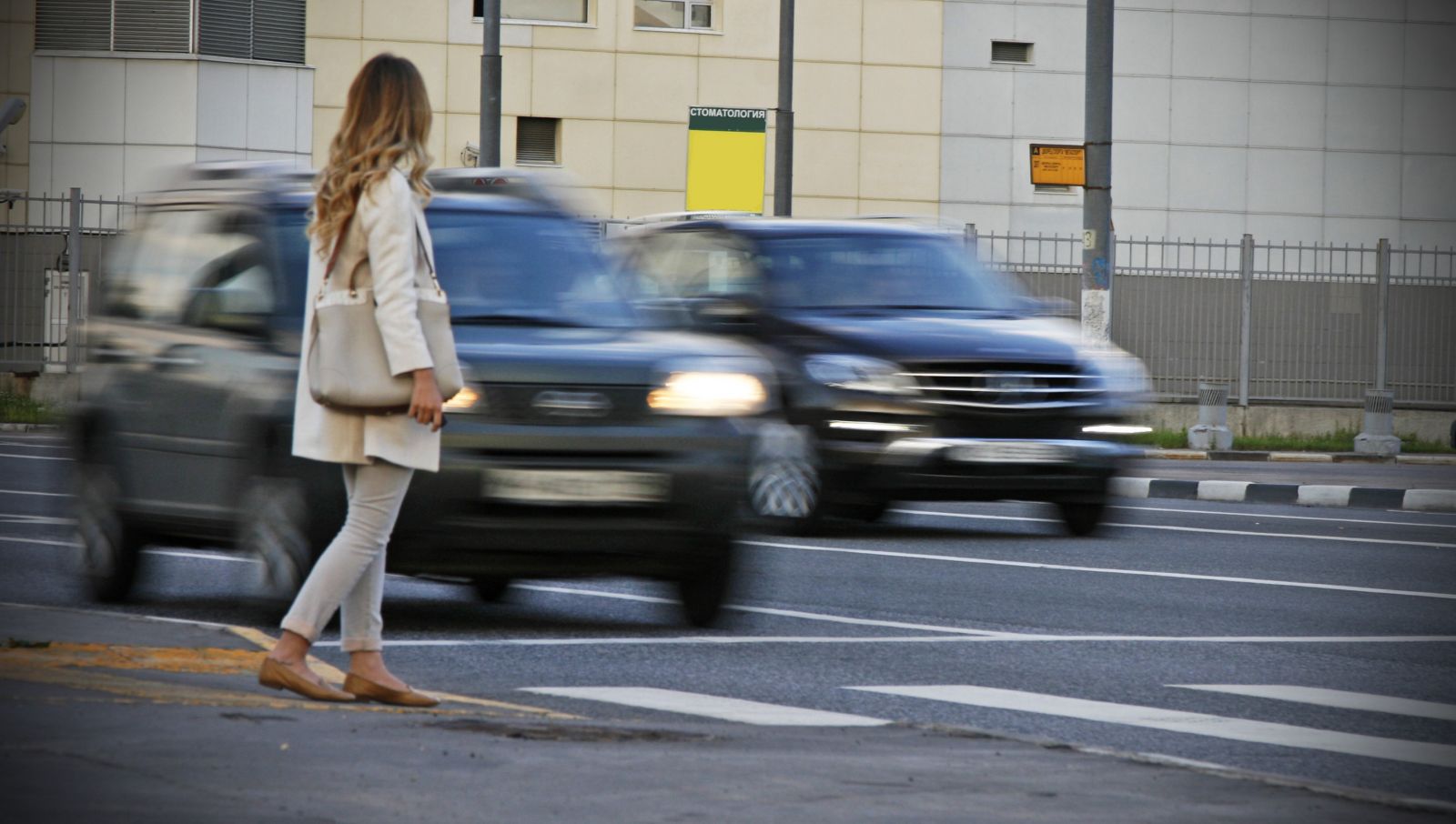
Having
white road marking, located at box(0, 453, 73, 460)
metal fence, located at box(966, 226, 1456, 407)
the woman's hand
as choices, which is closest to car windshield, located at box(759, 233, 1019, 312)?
the woman's hand

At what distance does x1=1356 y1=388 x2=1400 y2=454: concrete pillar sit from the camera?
2741cm

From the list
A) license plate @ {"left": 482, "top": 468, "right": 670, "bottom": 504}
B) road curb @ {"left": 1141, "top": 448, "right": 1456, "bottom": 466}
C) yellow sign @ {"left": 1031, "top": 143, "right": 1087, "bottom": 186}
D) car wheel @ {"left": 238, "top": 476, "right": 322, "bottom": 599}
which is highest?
yellow sign @ {"left": 1031, "top": 143, "right": 1087, "bottom": 186}

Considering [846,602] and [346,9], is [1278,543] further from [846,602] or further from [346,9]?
[346,9]

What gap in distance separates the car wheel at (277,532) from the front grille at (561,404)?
0.78 metres

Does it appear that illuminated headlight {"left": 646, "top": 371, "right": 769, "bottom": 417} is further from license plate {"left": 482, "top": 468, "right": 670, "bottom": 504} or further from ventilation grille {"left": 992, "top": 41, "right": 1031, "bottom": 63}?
ventilation grille {"left": 992, "top": 41, "right": 1031, "bottom": 63}

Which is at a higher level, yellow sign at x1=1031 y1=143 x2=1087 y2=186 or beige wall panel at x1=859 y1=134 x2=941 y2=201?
beige wall panel at x1=859 y1=134 x2=941 y2=201

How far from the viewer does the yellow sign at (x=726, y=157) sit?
2803 centimetres

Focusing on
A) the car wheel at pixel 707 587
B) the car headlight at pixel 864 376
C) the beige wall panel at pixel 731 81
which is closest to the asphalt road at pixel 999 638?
the car wheel at pixel 707 587

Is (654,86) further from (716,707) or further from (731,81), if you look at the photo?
(716,707)

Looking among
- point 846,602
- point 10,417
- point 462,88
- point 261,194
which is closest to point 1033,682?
point 846,602

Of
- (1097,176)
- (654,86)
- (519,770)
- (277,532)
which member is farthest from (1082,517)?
(654,86)

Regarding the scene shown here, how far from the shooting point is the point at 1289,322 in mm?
30188

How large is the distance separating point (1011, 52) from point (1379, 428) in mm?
15924

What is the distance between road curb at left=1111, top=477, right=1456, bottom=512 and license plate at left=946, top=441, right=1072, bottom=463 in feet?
17.9
